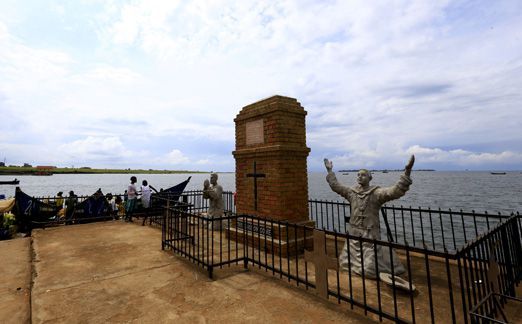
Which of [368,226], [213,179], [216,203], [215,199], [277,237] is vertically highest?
[213,179]

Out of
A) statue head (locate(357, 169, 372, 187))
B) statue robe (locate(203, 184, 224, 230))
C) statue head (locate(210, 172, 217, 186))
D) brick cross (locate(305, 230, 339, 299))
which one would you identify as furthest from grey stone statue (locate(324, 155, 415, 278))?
statue robe (locate(203, 184, 224, 230))

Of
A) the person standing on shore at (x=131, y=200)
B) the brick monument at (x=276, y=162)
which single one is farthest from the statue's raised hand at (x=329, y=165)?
the person standing on shore at (x=131, y=200)

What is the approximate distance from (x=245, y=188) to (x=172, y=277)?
9.68 ft

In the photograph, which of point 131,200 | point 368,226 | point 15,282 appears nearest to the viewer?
point 15,282

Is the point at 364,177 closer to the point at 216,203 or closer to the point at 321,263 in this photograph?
the point at 321,263

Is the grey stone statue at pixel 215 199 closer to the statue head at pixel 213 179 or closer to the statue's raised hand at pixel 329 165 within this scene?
the statue head at pixel 213 179

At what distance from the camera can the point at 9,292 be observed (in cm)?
407

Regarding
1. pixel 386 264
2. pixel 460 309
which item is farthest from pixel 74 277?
pixel 460 309

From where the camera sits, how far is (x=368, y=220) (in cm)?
487

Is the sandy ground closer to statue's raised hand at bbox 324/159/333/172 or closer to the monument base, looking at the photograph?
the monument base

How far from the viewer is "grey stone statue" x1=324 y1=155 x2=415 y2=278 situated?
4516 mm

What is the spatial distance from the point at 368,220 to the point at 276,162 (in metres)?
2.27

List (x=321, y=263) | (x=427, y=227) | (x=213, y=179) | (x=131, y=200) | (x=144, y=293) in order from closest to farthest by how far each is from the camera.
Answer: (x=321, y=263)
(x=144, y=293)
(x=213, y=179)
(x=131, y=200)
(x=427, y=227)

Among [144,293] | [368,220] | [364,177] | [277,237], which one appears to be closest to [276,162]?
[277,237]
